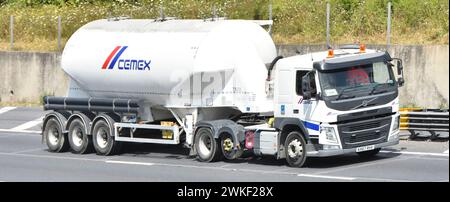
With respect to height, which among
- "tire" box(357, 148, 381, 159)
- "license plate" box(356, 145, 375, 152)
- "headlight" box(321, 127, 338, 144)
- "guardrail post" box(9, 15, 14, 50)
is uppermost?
"guardrail post" box(9, 15, 14, 50)

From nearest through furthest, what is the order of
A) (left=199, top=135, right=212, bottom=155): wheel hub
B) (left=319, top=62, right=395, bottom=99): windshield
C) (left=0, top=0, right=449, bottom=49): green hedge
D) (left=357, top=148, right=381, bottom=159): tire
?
(left=319, top=62, right=395, bottom=99): windshield
(left=357, top=148, right=381, bottom=159): tire
(left=199, top=135, right=212, bottom=155): wheel hub
(left=0, top=0, right=449, bottom=49): green hedge

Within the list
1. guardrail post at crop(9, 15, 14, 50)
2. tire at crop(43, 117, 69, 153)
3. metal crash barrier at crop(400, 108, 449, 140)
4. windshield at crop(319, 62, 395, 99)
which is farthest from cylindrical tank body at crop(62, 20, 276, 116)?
guardrail post at crop(9, 15, 14, 50)

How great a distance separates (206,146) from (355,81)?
146 inches

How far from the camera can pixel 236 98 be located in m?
23.6

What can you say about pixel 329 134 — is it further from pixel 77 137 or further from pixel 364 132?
pixel 77 137

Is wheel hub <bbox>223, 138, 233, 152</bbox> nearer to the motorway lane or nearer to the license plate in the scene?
the motorway lane

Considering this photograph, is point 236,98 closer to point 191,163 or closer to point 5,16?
point 191,163

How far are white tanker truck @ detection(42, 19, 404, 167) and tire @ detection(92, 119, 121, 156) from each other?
27 mm

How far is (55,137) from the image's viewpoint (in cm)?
2697

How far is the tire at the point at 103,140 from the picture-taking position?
83.9 feet

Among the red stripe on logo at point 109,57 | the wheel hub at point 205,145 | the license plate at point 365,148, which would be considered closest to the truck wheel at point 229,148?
the wheel hub at point 205,145

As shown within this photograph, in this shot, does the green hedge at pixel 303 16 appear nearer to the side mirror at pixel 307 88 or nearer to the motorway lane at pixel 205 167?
the motorway lane at pixel 205 167

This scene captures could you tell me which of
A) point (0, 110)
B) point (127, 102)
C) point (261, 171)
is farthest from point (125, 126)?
point (0, 110)

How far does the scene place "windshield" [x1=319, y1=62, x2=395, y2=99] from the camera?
71.5ft
